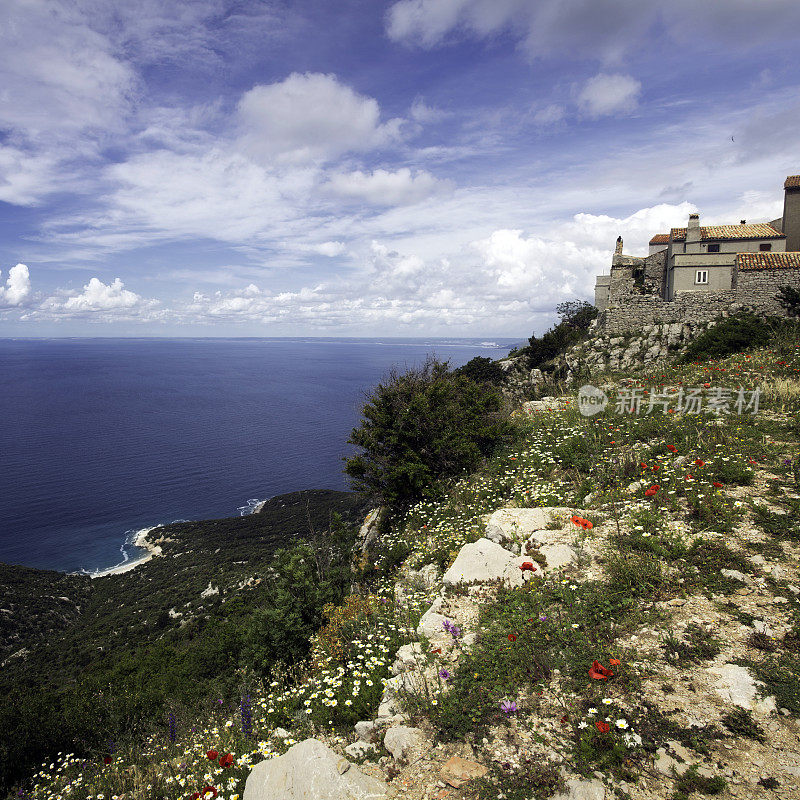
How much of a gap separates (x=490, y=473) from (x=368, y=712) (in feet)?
21.1

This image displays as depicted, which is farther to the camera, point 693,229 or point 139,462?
point 139,462

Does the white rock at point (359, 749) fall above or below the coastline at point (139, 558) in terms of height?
above

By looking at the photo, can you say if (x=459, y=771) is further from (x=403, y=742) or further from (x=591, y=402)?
(x=591, y=402)

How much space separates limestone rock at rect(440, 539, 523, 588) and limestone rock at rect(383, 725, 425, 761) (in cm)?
243

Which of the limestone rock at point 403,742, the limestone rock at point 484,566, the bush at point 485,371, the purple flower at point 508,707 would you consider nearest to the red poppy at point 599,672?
the purple flower at point 508,707

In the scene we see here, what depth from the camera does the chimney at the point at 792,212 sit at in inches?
1236

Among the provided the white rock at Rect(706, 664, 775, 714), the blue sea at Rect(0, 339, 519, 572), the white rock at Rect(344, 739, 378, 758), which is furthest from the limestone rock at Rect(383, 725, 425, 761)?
the blue sea at Rect(0, 339, 519, 572)

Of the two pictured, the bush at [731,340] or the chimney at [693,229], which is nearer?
the bush at [731,340]

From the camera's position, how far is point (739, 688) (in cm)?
391

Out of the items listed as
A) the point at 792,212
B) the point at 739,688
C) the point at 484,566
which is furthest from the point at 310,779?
the point at 792,212

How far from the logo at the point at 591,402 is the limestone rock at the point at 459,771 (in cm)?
996

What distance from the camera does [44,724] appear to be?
9.46m

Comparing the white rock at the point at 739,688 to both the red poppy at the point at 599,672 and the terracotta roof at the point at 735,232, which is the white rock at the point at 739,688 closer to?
the red poppy at the point at 599,672

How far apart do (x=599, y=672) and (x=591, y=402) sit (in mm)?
9875
